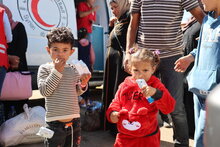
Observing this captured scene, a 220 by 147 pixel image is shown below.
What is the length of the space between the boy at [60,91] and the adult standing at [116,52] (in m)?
1.06

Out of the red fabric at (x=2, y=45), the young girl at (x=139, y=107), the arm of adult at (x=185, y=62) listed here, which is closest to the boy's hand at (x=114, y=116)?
the young girl at (x=139, y=107)

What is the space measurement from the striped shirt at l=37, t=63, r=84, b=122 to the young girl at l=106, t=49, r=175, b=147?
31 cm

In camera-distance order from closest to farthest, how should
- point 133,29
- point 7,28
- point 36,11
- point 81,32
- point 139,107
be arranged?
point 139,107
point 133,29
point 7,28
point 36,11
point 81,32

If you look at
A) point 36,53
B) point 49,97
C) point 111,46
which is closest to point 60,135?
point 49,97

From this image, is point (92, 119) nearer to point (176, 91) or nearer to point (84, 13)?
point (176, 91)

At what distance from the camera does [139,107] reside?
5.65 ft

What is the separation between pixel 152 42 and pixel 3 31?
56.4 inches

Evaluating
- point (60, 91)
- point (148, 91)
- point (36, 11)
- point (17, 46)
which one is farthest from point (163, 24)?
point (36, 11)

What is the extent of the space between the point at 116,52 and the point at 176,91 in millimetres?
972

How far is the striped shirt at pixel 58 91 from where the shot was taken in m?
1.75

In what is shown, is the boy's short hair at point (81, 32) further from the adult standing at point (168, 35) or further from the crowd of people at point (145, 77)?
the adult standing at point (168, 35)

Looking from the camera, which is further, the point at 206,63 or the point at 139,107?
the point at 139,107

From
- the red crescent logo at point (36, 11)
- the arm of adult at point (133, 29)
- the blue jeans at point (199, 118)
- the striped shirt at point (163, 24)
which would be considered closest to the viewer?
the blue jeans at point (199, 118)

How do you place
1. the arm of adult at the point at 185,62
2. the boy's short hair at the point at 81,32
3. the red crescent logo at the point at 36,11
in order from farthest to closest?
the boy's short hair at the point at 81,32 < the red crescent logo at the point at 36,11 < the arm of adult at the point at 185,62
